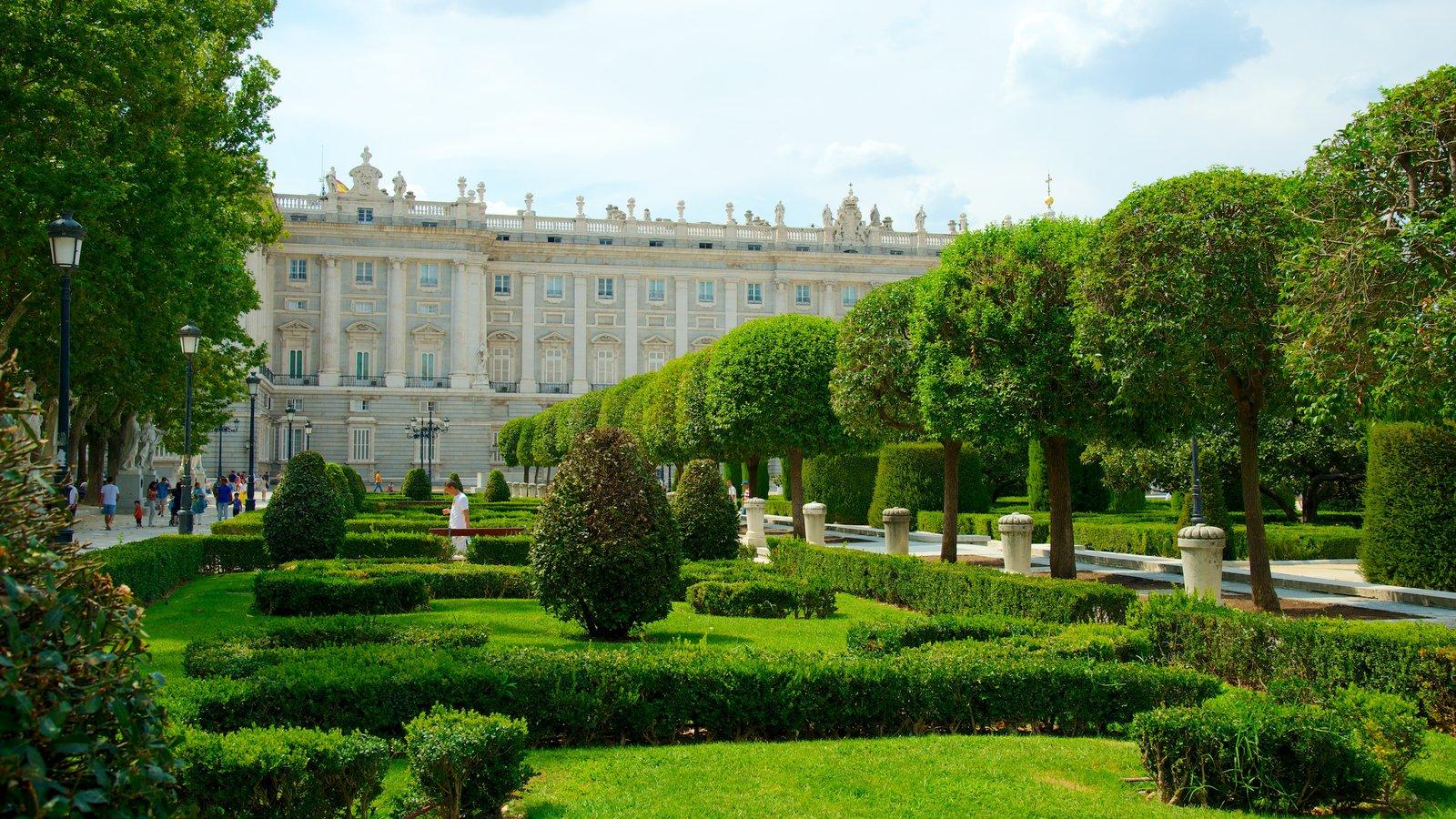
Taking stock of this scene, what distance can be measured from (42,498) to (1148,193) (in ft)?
38.7

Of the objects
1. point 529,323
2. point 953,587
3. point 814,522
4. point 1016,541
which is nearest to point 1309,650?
point 953,587

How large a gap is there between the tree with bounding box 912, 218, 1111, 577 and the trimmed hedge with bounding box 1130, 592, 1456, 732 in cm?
513

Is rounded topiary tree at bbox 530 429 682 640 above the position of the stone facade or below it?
below

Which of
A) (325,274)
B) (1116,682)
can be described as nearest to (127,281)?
(1116,682)

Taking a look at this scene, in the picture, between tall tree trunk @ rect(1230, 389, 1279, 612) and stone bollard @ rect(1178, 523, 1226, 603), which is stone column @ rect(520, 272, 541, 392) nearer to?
stone bollard @ rect(1178, 523, 1226, 603)

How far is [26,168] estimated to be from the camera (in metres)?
17.4

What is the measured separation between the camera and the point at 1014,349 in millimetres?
15430

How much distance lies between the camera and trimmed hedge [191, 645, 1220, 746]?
6.87 m

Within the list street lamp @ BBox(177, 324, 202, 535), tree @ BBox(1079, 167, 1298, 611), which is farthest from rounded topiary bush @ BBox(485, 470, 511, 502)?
tree @ BBox(1079, 167, 1298, 611)

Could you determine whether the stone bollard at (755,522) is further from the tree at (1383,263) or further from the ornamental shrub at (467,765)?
the ornamental shrub at (467,765)

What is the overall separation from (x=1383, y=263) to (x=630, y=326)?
218 feet

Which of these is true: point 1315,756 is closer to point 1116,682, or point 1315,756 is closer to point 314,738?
point 1116,682

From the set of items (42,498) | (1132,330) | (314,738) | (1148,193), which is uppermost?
(1148,193)

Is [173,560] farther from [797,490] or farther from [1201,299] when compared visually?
[1201,299]
